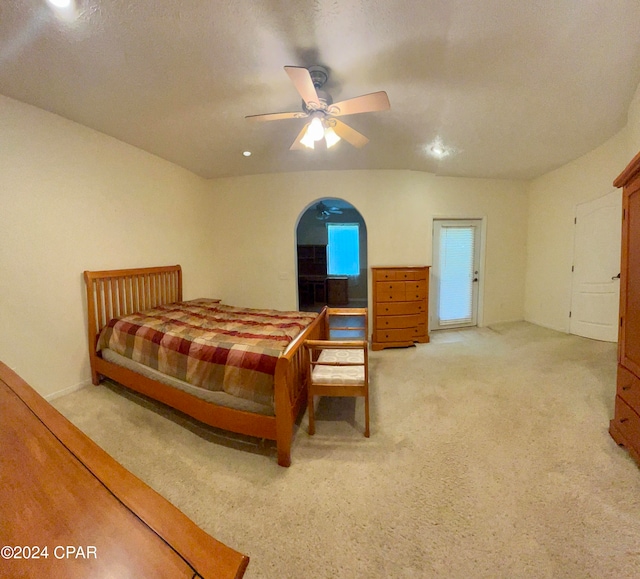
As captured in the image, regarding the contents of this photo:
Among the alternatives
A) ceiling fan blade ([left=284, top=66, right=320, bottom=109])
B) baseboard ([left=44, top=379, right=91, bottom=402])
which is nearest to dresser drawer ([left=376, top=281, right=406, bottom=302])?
ceiling fan blade ([left=284, top=66, right=320, bottom=109])

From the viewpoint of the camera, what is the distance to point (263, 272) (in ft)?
13.5

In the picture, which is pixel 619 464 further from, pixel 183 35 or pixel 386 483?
pixel 183 35

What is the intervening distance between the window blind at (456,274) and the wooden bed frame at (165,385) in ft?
8.62

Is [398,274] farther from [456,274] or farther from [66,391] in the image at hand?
[66,391]

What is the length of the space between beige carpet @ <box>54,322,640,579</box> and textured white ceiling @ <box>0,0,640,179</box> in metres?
2.58

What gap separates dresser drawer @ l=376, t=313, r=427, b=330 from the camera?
3.54m

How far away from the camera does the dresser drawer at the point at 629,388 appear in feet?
4.75

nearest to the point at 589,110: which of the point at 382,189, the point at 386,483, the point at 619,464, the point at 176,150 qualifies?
the point at 382,189

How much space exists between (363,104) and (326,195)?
211cm

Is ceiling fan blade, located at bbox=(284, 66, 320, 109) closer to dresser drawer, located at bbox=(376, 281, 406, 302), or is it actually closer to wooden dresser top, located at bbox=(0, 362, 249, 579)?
wooden dresser top, located at bbox=(0, 362, 249, 579)

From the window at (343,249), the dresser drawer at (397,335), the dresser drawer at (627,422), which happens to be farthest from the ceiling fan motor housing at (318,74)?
the window at (343,249)

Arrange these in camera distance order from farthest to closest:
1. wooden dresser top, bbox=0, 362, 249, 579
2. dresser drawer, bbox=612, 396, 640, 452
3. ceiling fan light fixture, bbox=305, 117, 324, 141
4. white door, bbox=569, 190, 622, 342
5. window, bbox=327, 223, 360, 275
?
1. window, bbox=327, 223, 360, 275
2. white door, bbox=569, 190, 622, 342
3. ceiling fan light fixture, bbox=305, 117, 324, 141
4. dresser drawer, bbox=612, 396, 640, 452
5. wooden dresser top, bbox=0, 362, 249, 579

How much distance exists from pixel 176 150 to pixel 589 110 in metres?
4.35

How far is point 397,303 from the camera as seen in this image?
3561 millimetres
